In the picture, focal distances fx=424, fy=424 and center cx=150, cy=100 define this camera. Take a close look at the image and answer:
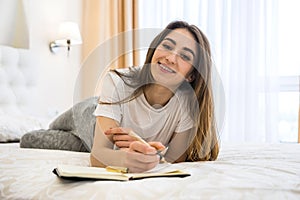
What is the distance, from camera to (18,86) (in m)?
2.76

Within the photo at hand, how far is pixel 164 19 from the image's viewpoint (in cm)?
377

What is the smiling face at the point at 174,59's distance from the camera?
1330 mm

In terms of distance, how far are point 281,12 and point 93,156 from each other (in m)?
2.60

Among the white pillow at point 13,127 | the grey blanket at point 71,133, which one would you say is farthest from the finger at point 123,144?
the white pillow at point 13,127

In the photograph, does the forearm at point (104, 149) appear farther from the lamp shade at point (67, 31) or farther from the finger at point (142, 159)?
the lamp shade at point (67, 31)

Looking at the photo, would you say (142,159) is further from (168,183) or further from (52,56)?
(52,56)

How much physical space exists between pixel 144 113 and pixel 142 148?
351mm

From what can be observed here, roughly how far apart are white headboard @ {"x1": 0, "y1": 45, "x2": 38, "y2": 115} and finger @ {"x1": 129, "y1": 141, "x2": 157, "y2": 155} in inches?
60.9

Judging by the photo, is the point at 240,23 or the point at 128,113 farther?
the point at 240,23

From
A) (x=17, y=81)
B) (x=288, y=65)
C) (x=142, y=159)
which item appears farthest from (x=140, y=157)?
(x=288, y=65)

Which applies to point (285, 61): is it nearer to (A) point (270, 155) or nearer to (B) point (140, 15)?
(B) point (140, 15)

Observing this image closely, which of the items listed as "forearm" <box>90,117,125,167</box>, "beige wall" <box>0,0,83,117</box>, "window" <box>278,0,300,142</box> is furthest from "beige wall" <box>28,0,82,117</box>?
"forearm" <box>90,117,125,167</box>

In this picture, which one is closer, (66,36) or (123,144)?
(123,144)

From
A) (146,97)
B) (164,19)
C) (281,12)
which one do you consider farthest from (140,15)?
(146,97)
